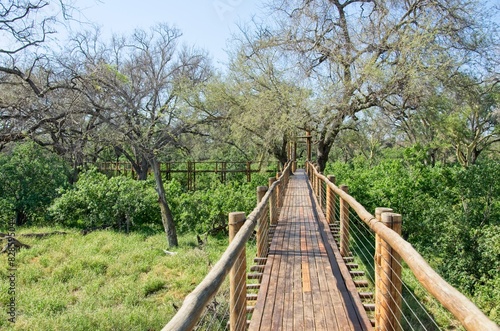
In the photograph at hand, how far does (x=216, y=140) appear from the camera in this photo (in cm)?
2123

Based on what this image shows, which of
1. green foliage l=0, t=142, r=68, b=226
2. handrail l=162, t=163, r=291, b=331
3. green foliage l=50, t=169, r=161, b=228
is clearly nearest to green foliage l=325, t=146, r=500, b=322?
handrail l=162, t=163, r=291, b=331

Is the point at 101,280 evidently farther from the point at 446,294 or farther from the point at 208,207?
the point at 446,294

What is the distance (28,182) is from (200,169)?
14.2m

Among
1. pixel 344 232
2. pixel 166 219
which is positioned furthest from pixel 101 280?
pixel 344 232

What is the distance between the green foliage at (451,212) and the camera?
902 centimetres

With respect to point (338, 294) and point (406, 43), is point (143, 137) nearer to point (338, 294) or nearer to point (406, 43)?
point (406, 43)

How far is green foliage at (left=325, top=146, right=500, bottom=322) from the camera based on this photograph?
9.02 m

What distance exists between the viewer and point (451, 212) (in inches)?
417

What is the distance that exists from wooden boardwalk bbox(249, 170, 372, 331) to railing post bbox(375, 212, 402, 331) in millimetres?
331

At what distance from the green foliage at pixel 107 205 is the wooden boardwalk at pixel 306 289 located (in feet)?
33.3

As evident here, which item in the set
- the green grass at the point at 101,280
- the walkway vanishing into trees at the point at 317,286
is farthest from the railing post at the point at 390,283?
the green grass at the point at 101,280

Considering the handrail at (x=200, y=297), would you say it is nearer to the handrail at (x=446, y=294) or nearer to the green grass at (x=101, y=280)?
the handrail at (x=446, y=294)

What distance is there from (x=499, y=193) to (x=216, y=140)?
14227 millimetres

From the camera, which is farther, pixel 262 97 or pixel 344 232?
pixel 262 97
